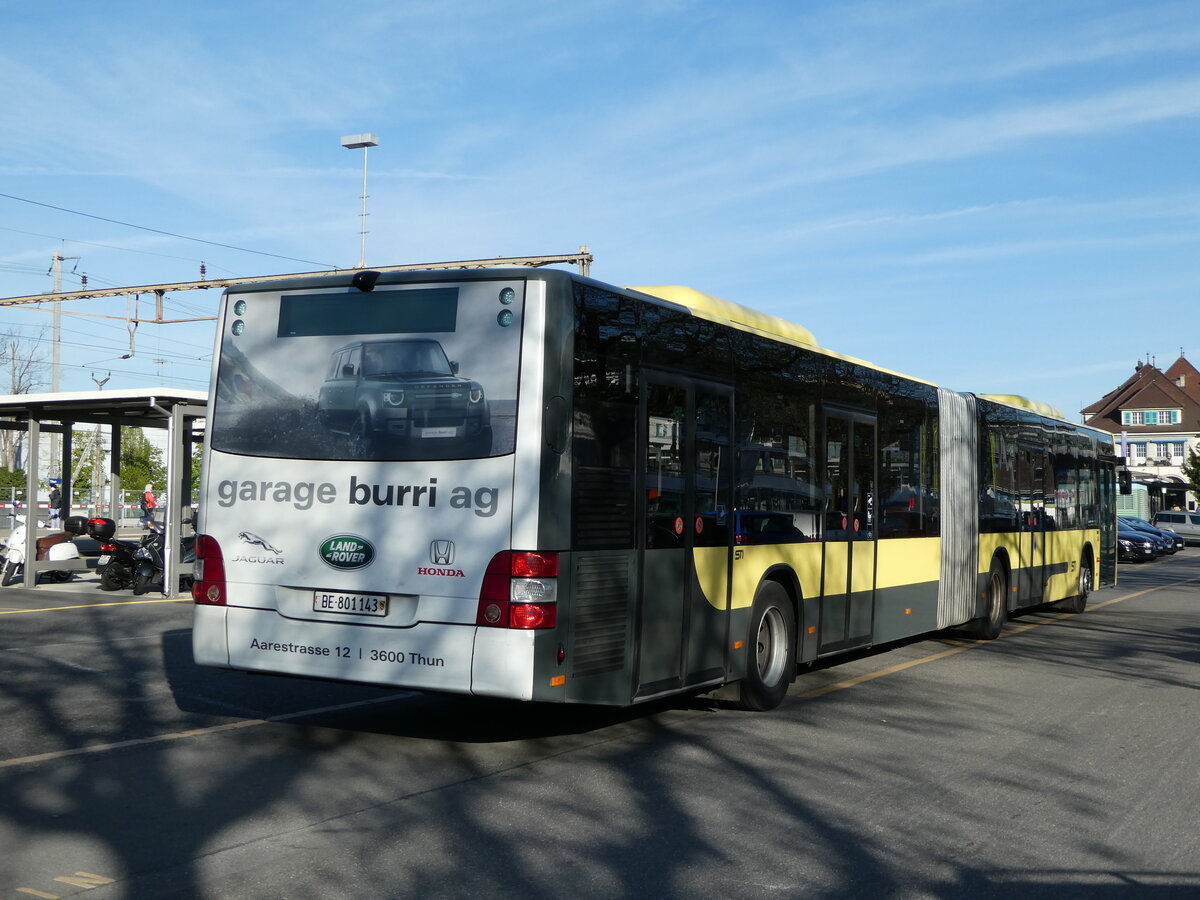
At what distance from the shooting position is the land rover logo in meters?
7.17

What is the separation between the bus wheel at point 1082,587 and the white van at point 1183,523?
137 ft

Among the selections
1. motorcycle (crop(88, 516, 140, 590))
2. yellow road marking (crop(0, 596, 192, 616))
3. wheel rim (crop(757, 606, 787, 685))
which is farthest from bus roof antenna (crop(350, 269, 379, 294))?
motorcycle (crop(88, 516, 140, 590))

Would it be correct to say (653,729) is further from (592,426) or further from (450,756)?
(592,426)

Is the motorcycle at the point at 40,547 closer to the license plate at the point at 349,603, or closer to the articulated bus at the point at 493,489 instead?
the articulated bus at the point at 493,489

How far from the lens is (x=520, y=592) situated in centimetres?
674

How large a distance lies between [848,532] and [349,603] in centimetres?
523

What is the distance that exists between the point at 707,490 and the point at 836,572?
267cm

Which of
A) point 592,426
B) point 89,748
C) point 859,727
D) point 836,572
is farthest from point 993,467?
point 89,748

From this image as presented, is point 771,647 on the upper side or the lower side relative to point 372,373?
lower

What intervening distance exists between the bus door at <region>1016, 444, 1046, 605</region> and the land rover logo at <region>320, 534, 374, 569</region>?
11.3 m

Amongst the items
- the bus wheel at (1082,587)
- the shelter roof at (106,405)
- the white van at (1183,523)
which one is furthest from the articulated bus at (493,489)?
the white van at (1183,523)

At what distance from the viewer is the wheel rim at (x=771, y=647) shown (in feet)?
31.1

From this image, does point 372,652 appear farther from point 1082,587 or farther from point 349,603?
point 1082,587

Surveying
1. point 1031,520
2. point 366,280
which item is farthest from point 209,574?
point 1031,520
